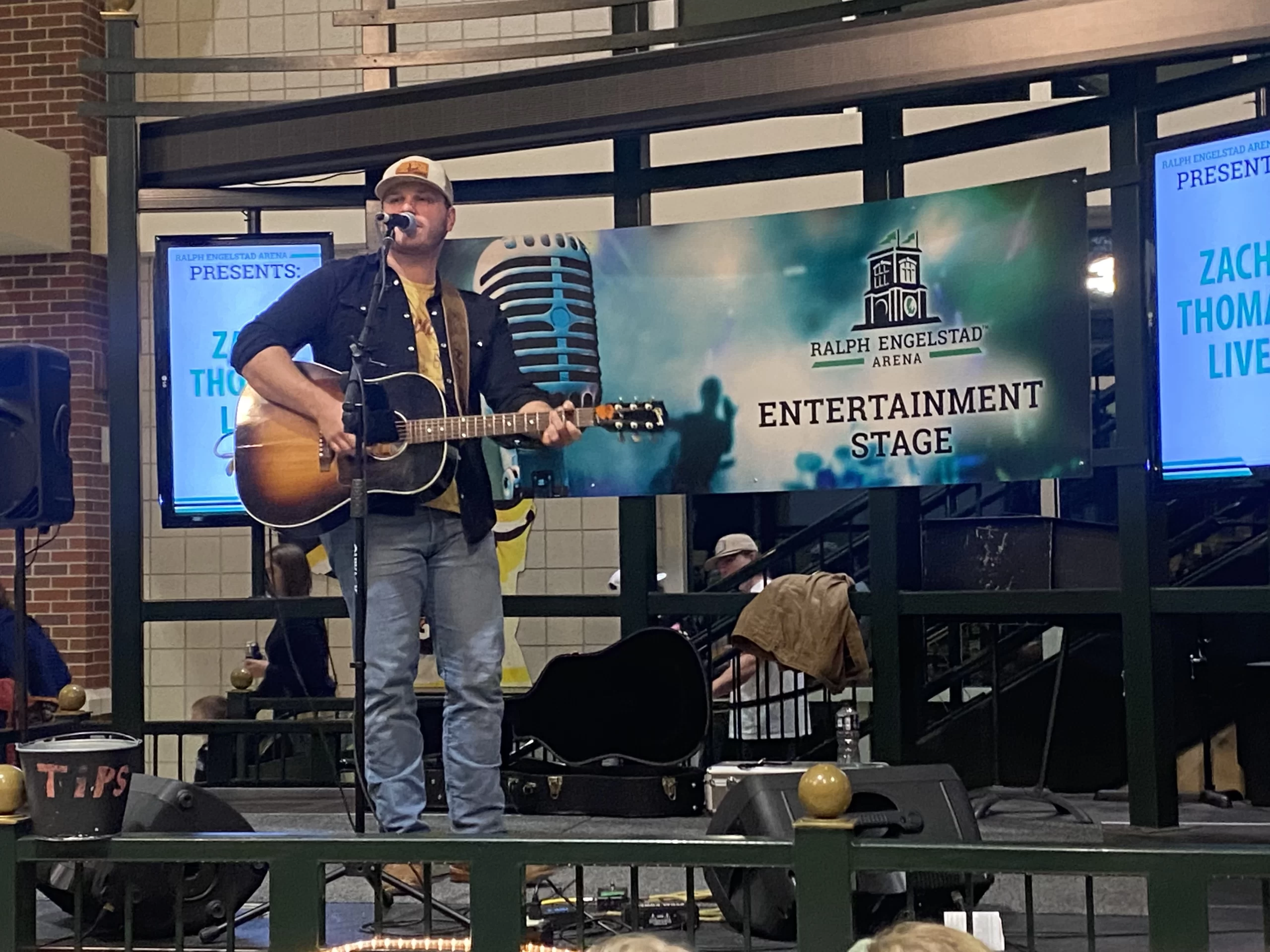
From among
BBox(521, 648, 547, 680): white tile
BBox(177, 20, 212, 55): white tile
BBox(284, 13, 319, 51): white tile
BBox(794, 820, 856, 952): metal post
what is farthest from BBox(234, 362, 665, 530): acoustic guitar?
BBox(177, 20, 212, 55): white tile

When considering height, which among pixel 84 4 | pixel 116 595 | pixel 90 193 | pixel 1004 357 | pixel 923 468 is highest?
pixel 84 4

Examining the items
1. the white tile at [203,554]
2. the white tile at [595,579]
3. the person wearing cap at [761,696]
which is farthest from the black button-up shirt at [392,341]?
the white tile at [203,554]

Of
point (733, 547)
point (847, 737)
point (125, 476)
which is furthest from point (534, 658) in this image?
point (847, 737)

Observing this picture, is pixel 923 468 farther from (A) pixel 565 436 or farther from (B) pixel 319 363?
(B) pixel 319 363

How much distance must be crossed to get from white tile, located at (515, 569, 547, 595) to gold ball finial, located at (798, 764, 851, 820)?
8.04 meters

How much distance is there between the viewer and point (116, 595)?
5918mm

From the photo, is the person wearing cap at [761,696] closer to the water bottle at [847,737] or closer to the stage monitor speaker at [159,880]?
the water bottle at [847,737]

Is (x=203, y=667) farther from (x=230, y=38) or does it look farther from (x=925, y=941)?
(x=925, y=941)

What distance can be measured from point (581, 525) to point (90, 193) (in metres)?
4.11

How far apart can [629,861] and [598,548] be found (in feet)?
25.9

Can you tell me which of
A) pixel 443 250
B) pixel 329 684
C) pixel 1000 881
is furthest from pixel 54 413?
pixel 329 684

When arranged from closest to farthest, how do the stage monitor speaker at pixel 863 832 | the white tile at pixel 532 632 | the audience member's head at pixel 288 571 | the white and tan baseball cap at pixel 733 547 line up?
the stage monitor speaker at pixel 863 832
the white and tan baseball cap at pixel 733 547
the audience member's head at pixel 288 571
the white tile at pixel 532 632

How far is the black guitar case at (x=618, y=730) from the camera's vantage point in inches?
232

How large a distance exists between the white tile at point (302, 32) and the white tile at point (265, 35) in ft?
0.21
